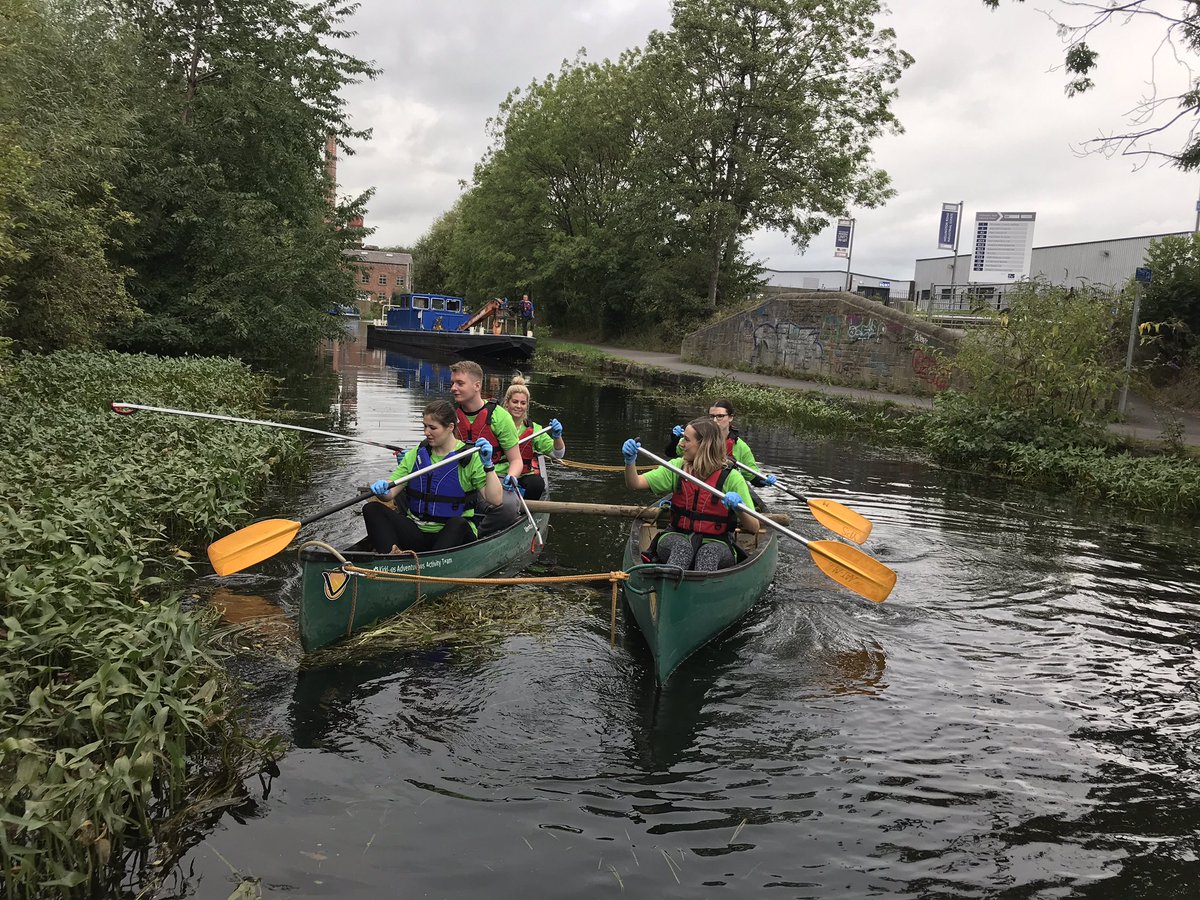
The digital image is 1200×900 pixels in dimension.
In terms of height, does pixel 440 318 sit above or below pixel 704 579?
above

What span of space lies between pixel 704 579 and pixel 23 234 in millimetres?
13806

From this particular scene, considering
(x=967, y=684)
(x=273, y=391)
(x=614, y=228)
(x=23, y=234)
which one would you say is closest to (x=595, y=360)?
(x=614, y=228)

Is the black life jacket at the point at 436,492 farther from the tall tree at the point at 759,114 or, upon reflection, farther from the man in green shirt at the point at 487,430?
the tall tree at the point at 759,114

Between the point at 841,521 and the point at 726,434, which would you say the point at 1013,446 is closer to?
the point at 841,521

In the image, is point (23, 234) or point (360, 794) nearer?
point (360, 794)

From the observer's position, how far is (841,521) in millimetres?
8367

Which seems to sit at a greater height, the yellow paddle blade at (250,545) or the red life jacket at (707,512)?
the red life jacket at (707,512)

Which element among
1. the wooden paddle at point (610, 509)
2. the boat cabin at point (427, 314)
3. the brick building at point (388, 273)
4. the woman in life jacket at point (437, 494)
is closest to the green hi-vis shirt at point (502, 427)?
the wooden paddle at point (610, 509)

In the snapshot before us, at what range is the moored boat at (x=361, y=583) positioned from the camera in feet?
18.3

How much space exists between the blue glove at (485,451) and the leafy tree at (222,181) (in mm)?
16658

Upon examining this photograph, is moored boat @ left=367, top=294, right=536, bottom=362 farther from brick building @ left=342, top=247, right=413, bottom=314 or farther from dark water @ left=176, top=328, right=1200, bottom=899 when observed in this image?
brick building @ left=342, top=247, right=413, bottom=314

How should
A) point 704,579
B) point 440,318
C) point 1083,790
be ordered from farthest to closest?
point 440,318
point 704,579
point 1083,790

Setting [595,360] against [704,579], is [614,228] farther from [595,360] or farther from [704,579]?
[704,579]

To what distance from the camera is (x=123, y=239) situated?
2055cm
